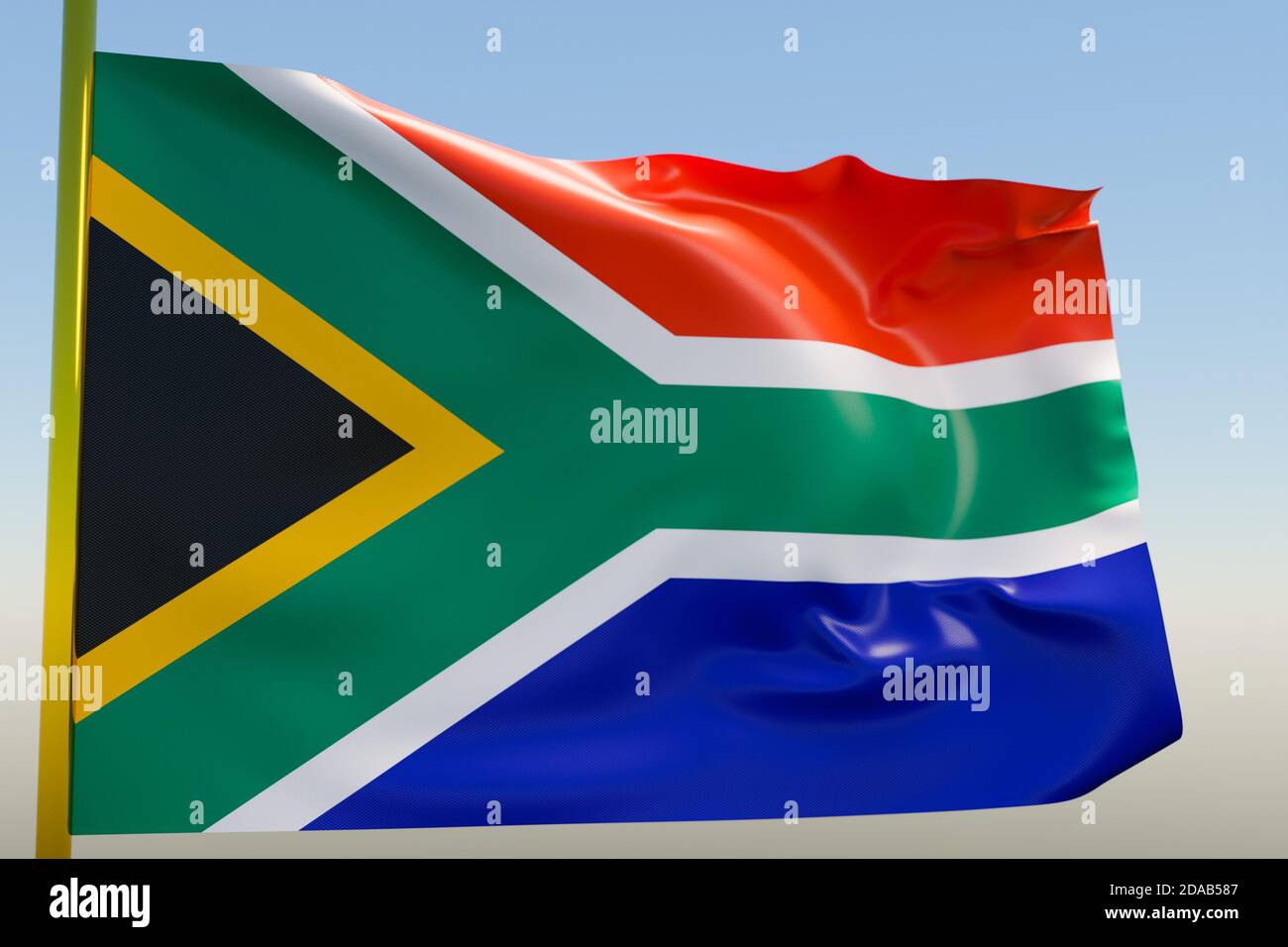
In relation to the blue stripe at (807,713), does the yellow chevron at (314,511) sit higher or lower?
higher

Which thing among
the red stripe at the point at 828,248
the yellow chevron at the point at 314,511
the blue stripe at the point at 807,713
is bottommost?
the blue stripe at the point at 807,713

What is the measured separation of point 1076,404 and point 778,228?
4.51 ft

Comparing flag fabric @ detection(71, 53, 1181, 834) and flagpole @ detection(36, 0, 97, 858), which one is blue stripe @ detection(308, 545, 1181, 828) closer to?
flag fabric @ detection(71, 53, 1181, 834)

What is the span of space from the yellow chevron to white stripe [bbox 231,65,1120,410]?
0.56 meters

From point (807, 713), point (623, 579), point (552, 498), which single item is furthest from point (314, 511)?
point (807, 713)

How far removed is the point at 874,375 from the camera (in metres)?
4.65

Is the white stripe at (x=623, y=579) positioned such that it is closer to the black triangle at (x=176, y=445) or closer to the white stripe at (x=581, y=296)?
the white stripe at (x=581, y=296)

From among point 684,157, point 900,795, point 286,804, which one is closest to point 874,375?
point 684,157

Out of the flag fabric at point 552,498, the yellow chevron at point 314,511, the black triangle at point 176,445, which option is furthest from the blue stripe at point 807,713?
the black triangle at point 176,445

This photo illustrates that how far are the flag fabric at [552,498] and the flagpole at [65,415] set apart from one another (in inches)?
2.0

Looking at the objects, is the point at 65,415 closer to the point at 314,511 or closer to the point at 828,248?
the point at 314,511

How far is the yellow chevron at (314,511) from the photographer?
12.7ft

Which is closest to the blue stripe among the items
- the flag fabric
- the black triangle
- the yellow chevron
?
the flag fabric

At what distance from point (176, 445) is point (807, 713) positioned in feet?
7.69
